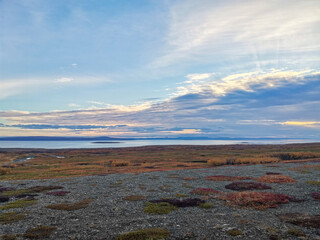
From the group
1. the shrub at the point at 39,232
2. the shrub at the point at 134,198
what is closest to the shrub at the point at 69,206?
the shrub at the point at 134,198

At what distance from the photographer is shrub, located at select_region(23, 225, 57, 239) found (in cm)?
1419

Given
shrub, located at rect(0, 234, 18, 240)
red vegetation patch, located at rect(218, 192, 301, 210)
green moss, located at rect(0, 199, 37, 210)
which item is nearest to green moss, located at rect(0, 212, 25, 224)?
green moss, located at rect(0, 199, 37, 210)

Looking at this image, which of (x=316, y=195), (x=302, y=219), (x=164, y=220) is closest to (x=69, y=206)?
(x=164, y=220)

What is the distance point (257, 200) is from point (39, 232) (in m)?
17.0

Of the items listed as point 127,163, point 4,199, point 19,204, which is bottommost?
point 127,163

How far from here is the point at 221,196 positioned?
24.0 m

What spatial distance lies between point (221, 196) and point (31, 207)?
17439mm

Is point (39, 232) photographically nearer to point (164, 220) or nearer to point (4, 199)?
point (164, 220)

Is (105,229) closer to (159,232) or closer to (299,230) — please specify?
(159,232)

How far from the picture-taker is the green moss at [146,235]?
13523 millimetres

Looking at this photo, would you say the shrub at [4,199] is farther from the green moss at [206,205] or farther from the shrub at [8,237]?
the green moss at [206,205]

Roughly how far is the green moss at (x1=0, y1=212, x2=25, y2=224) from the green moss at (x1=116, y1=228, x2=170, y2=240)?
29.6 feet

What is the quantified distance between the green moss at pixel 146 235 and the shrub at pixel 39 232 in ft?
14.9

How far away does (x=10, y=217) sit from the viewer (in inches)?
709
